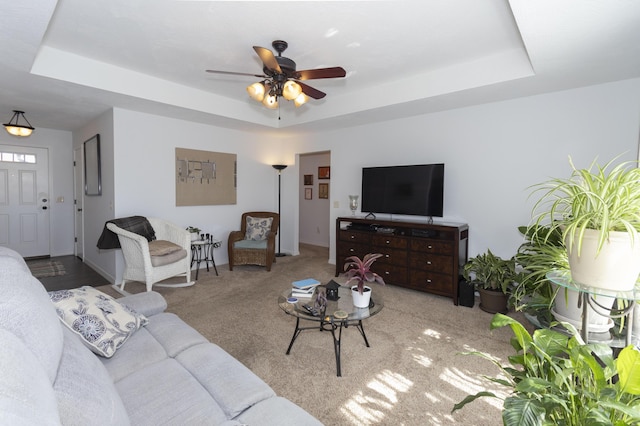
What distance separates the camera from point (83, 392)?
881 mm

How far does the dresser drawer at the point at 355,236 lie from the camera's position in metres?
4.42

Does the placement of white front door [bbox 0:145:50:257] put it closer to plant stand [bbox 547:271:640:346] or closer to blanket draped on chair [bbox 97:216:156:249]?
blanket draped on chair [bbox 97:216:156:249]

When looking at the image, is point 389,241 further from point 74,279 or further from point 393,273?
point 74,279

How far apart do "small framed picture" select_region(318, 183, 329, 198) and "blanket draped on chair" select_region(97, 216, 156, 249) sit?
386 cm

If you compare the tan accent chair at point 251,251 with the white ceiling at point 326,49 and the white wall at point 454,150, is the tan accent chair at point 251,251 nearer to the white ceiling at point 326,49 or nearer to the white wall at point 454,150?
the white wall at point 454,150

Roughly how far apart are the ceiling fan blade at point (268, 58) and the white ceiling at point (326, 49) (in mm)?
305

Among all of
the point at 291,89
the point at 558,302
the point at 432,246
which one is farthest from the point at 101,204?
the point at 558,302

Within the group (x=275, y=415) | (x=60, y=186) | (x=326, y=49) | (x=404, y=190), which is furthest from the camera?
(x=60, y=186)

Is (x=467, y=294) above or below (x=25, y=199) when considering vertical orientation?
below

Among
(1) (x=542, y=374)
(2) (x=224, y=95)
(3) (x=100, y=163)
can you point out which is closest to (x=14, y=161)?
(3) (x=100, y=163)

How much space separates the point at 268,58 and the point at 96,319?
1997 millimetres

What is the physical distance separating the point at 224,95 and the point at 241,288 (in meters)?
2.67

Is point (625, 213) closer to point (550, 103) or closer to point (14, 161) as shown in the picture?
point (550, 103)

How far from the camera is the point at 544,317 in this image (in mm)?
2027
